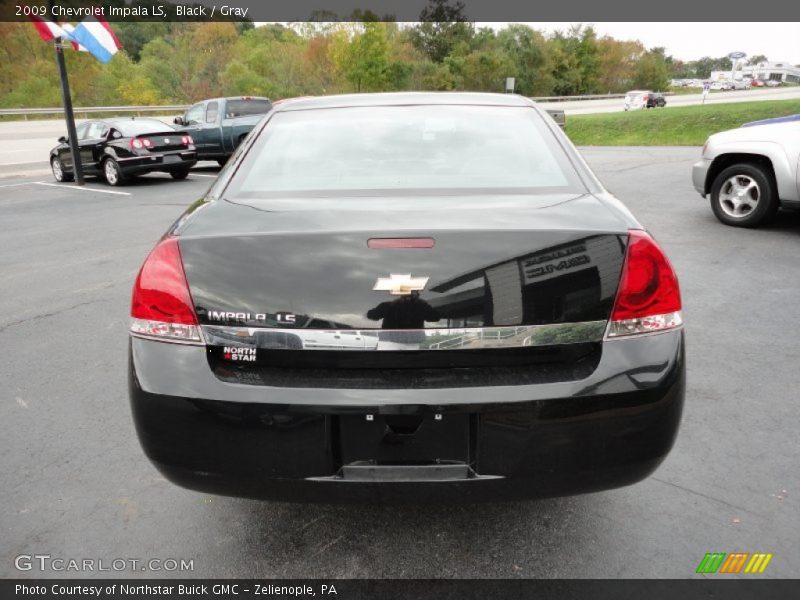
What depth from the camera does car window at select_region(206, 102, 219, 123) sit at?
1594 centimetres

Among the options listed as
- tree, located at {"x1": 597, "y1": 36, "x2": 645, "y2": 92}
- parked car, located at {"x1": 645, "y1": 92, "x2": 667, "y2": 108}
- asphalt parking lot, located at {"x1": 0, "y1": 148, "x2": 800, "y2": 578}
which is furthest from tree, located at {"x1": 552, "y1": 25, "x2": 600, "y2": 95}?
asphalt parking lot, located at {"x1": 0, "y1": 148, "x2": 800, "y2": 578}

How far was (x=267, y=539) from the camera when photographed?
94.7 inches

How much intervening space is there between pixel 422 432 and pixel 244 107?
15.9m

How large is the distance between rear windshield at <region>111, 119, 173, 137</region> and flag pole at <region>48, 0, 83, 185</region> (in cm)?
87

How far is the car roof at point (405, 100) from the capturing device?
3055 millimetres

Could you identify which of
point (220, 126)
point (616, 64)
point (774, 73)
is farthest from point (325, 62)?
point (774, 73)

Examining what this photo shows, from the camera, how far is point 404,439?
1881 mm

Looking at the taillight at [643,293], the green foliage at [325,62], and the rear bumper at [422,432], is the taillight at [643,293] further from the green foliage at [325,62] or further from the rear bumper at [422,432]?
the green foliage at [325,62]

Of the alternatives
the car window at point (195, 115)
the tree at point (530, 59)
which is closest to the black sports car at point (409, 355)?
the car window at point (195, 115)

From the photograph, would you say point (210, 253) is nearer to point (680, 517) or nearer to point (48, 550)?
point (48, 550)

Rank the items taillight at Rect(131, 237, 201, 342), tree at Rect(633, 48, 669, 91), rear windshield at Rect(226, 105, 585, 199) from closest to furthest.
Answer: taillight at Rect(131, 237, 201, 342) → rear windshield at Rect(226, 105, 585, 199) → tree at Rect(633, 48, 669, 91)

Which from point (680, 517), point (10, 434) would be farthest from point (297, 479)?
point (10, 434)

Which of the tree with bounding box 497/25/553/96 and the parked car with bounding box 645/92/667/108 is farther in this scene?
the tree with bounding box 497/25/553/96

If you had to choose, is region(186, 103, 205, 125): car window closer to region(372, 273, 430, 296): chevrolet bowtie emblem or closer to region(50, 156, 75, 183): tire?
region(50, 156, 75, 183): tire
